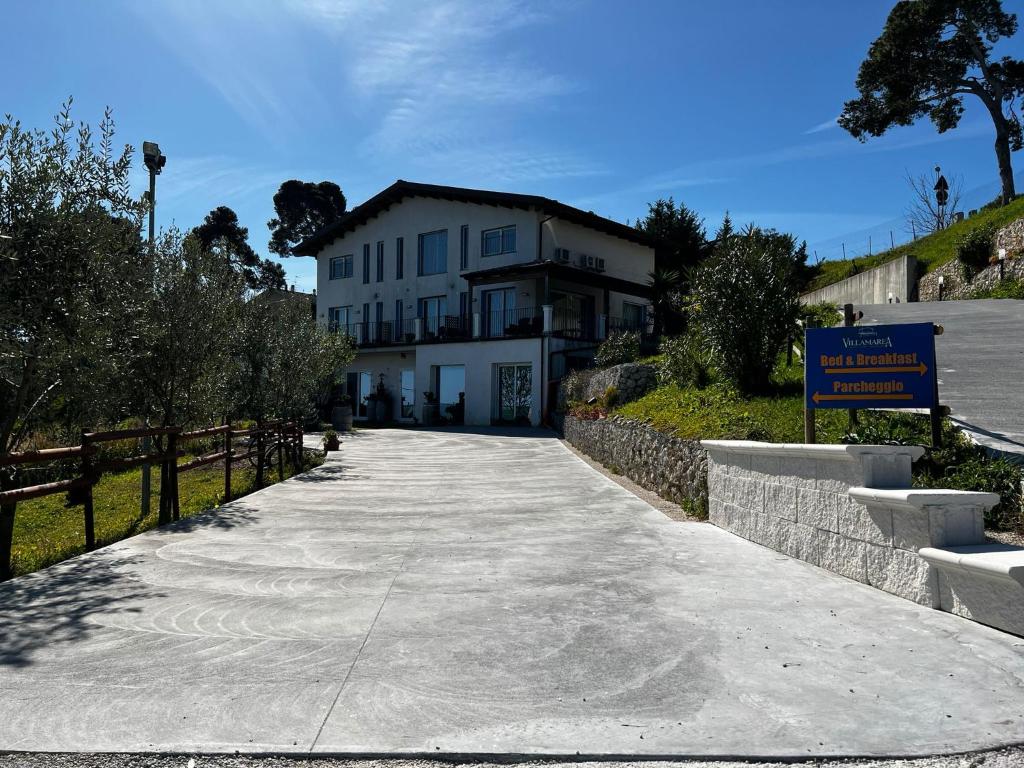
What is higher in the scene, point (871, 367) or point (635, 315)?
point (635, 315)

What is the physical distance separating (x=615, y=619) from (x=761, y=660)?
3.25 ft

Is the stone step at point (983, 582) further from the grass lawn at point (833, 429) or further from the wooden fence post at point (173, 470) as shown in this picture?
the wooden fence post at point (173, 470)

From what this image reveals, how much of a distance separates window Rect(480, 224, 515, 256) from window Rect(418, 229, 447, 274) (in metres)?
2.52

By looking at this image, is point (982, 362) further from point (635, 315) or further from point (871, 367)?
point (635, 315)

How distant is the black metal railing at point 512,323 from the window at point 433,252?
4200 millimetres

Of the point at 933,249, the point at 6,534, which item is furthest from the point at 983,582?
the point at 933,249

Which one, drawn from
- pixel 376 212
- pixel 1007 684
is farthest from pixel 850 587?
pixel 376 212

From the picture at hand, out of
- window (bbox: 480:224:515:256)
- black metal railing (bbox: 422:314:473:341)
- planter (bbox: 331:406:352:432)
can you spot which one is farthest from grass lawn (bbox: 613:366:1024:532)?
window (bbox: 480:224:515:256)

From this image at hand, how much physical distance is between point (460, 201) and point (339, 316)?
10169 mm

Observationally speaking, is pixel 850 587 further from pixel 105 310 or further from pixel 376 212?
pixel 376 212

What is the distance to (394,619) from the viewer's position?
176 inches

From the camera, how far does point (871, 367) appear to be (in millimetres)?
6375

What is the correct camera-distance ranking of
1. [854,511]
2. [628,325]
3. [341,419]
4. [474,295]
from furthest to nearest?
1. [628,325]
2. [474,295]
3. [341,419]
4. [854,511]

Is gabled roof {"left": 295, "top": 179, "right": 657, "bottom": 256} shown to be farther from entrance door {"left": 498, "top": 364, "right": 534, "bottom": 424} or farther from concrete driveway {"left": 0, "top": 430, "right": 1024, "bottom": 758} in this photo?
concrete driveway {"left": 0, "top": 430, "right": 1024, "bottom": 758}
